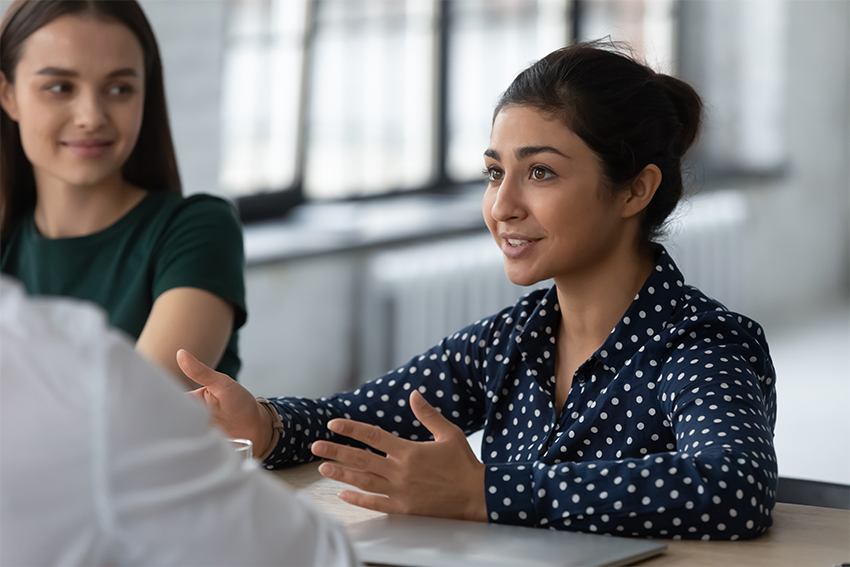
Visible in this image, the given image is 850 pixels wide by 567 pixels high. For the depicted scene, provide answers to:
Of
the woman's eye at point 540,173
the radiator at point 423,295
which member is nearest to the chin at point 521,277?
the woman's eye at point 540,173

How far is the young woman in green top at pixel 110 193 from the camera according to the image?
68.2 inches

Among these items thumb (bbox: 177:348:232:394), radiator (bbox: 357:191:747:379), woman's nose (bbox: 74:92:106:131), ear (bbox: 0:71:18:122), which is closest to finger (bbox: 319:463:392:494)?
thumb (bbox: 177:348:232:394)

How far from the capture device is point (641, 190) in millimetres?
1400

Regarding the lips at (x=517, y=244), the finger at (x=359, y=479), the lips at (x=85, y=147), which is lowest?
the finger at (x=359, y=479)

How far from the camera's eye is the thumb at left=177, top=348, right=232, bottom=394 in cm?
119

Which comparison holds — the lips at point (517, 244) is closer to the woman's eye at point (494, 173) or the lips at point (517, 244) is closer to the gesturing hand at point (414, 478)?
the woman's eye at point (494, 173)

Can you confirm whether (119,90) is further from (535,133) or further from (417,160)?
(417,160)

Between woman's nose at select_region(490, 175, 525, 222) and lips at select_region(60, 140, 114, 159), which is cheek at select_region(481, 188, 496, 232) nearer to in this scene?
woman's nose at select_region(490, 175, 525, 222)

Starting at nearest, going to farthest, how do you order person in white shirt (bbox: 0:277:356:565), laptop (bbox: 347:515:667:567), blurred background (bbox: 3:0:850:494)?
person in white shirt (bbox: 0:277:356:565) → laptop (bbox: 347:515:667:567) → blurred background (bbox: 3:0:850:494)

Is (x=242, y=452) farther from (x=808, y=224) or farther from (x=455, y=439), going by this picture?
(x=808, y=224)

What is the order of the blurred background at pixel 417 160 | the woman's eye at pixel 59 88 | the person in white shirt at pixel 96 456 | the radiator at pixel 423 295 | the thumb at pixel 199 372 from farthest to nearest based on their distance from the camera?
the radiator at pixel 423 295 → the blurred background at pixel 417 160 → the woman's eye at pixel 59 88 → the thumb at pixel 199 372 → the person in white shirt at pixel 96 456

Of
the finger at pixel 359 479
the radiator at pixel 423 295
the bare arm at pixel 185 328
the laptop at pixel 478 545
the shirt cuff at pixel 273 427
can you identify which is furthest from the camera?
the radiator at pixel 423 295

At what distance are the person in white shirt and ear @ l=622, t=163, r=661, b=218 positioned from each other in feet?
3.12

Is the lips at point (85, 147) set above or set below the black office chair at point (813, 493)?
above
